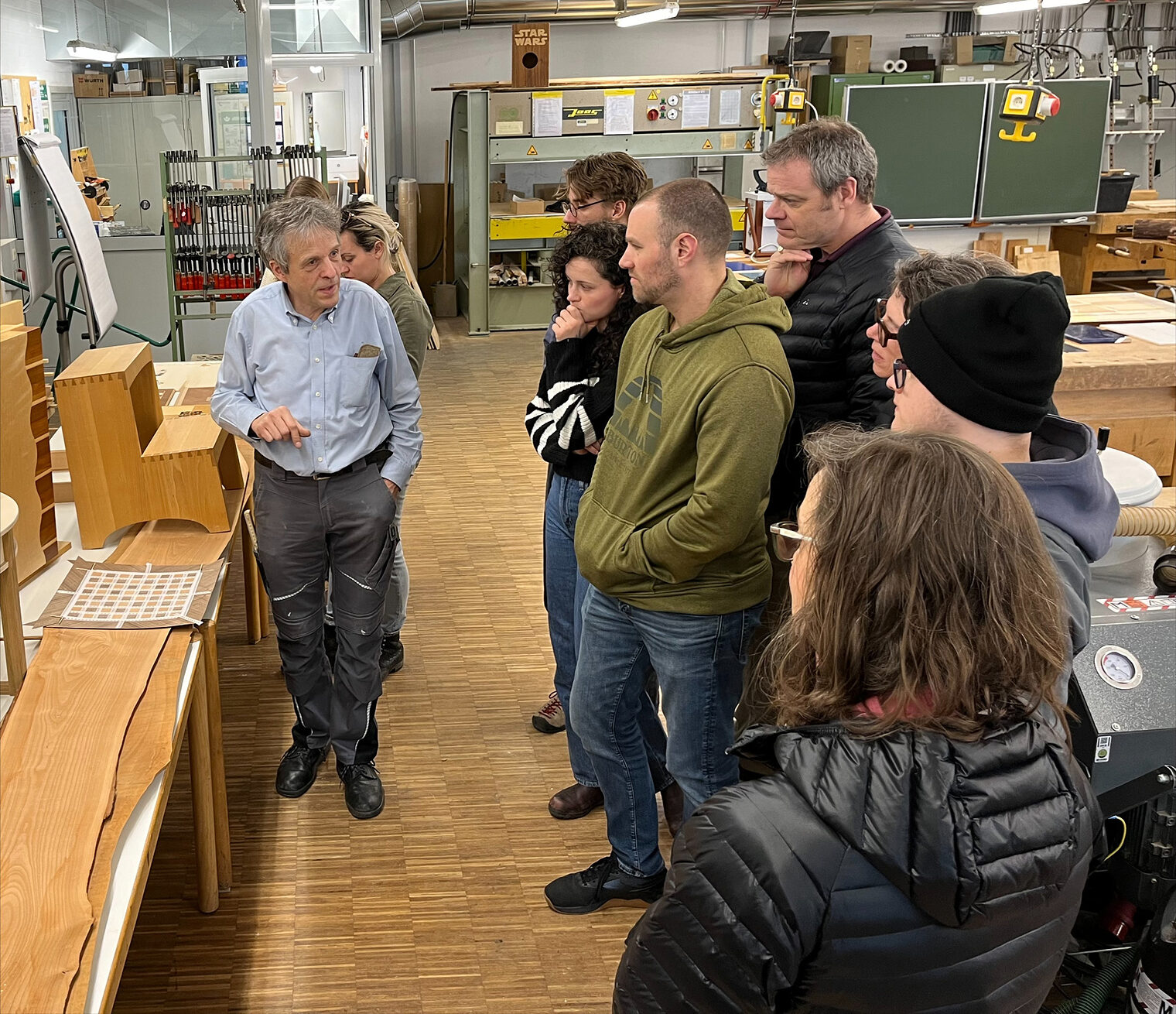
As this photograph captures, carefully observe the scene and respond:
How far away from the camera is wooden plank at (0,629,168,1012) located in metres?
1.54

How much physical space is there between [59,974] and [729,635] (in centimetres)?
135

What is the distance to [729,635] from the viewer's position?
236 centimetres

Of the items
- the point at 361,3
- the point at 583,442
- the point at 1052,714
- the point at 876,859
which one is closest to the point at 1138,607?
the point at 1052,714

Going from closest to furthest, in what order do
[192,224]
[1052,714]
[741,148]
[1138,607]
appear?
[1052,714] < [1138,607] < [192,224] < [741,148]

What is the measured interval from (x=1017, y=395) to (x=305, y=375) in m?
1.80

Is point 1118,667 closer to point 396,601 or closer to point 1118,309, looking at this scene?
point 396,601

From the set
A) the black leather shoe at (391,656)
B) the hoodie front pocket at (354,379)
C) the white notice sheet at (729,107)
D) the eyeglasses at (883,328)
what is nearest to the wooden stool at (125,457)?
the hoodie front pocket at (354,379)

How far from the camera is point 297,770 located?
325 centimetres

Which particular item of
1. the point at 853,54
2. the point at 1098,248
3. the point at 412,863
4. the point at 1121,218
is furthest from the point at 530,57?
the point at 412,863

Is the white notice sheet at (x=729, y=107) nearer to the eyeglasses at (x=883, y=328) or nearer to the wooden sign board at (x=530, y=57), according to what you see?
the wooden sign board at (x=530, y=57)

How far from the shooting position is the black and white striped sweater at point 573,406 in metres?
2.67

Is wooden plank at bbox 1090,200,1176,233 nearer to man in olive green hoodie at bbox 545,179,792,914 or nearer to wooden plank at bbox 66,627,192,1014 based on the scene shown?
man in olive green hoodie at bbox 545,179,792,914

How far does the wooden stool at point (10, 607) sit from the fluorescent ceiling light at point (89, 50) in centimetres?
573

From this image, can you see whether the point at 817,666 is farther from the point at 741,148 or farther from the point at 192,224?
the point at 741,148
